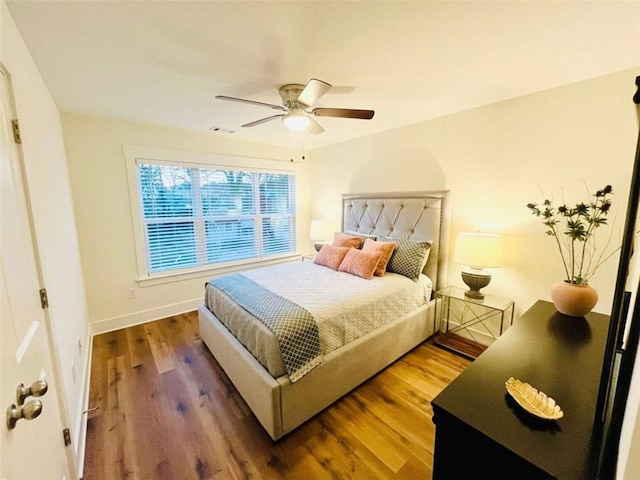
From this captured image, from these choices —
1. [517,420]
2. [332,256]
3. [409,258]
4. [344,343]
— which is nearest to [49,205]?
[344,343]

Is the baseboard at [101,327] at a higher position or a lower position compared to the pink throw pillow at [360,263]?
lower

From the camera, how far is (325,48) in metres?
1.56

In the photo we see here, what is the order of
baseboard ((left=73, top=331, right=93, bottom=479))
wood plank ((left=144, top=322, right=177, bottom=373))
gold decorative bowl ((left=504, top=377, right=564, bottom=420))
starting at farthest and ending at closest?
wood plank ((left=144, top=322, right=177, bottom=373))
baseboard ((left=73, top=331, right=93, bottom=479))
gold decorative bowl ((left=504, top=377, right=564, bottom=420))

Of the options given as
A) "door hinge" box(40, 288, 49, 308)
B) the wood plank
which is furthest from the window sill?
"door hinge" box(40, 288, 49, 308)

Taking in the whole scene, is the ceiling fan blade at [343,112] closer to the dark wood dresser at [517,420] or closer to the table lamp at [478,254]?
the table lamp at [478,254]

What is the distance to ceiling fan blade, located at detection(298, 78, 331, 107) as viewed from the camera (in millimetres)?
1588

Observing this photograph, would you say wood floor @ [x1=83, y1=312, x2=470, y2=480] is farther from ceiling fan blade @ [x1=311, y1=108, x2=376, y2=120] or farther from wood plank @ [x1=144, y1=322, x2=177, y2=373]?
ceiling fan blade @ [x1=311, y1=108, x2=376, y2=120]

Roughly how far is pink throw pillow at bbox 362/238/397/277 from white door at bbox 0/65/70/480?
240cm

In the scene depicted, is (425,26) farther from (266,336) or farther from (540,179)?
(266,336)

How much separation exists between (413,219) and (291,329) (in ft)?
6.61

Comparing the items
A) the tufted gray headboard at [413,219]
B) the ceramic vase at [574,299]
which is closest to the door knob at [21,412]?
the ceramic vase at [574,299]

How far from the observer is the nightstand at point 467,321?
2490mm

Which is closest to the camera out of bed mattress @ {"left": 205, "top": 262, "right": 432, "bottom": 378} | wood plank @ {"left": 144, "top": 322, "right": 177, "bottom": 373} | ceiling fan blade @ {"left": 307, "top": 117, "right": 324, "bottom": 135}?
bed mattress @ {"left": 205, "top": 262, "right": 432, "bottom": 378}

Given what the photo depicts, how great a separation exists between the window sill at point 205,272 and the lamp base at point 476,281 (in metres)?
2.83
